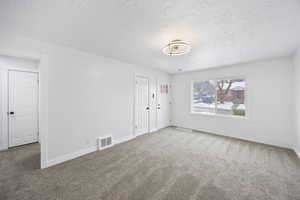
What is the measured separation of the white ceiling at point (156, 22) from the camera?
4.58 feet

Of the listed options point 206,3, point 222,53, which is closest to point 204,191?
point 206,3

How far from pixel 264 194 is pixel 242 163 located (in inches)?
34.0

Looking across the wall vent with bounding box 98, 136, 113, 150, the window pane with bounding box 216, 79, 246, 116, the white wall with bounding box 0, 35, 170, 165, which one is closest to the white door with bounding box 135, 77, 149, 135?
the white wall with bounding box 0, 35, 170, 165

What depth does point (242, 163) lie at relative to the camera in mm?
2486

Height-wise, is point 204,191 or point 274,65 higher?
point 274,65

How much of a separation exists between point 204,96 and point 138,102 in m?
2.69

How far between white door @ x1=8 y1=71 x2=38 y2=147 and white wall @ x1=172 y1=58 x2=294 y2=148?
18.8ft

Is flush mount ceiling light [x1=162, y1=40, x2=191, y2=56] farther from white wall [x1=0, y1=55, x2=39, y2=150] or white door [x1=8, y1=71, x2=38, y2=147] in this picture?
white wall [x1=0, y1=55, x2=39, y2=150]

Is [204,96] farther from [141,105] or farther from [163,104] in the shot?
[141,105]

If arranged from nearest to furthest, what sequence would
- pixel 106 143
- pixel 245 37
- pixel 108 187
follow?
pixel 108 187 < pixel 245 37 < pixel 106 143

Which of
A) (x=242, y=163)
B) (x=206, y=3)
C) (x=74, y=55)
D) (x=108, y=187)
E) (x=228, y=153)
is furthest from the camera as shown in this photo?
(x=228, y=153)

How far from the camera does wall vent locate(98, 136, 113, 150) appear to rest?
3.10 metres

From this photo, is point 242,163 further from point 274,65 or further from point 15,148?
point 15,148

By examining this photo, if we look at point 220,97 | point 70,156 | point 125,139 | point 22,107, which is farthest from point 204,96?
point 22,107
